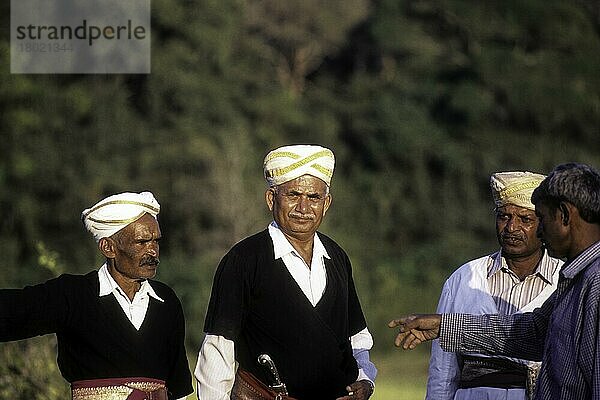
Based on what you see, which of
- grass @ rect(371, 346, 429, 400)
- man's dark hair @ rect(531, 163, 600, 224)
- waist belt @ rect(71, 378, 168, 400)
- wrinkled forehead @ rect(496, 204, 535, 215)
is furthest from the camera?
grass @ rect(371, 346, 429, 400)

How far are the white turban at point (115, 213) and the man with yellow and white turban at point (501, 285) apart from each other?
1196mm

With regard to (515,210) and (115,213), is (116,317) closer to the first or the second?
(115,213)

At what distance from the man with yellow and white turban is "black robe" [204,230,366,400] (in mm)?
582

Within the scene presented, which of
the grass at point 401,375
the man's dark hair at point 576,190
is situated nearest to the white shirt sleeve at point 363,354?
the man's dark hair at point 576,190

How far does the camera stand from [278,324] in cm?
400

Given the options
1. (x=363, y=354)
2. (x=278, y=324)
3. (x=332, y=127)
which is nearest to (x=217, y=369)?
(x=278, y=324)

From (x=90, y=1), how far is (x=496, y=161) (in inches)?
260

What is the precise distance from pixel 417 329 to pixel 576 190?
0.74m

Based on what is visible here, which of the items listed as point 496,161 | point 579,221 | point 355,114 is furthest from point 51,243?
point 579,221

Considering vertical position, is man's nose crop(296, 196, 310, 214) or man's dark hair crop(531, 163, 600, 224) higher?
man's dark hair crop(531, 163, 600, 224)

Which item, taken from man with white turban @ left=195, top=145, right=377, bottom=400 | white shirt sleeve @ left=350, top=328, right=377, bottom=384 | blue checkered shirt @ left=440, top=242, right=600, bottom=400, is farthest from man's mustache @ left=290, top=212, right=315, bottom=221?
blue checkered shirt @ left=440, top=242, right=600, bottom=400

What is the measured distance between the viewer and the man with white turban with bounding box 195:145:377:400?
397 centimetres

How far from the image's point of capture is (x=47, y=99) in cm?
1702

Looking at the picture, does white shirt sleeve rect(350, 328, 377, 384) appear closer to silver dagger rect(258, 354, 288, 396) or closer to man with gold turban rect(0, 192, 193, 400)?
silver dagger rect(258, 354, 288, 396)
